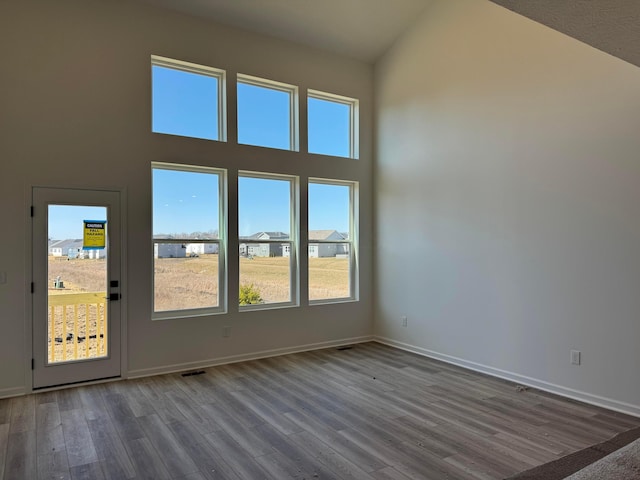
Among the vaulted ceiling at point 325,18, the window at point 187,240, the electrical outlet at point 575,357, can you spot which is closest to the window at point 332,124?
the vaulted ceiling at point 325,18

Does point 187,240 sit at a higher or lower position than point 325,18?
lower

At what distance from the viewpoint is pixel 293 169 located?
5734mm

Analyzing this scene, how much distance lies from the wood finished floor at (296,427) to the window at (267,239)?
3.90 feet

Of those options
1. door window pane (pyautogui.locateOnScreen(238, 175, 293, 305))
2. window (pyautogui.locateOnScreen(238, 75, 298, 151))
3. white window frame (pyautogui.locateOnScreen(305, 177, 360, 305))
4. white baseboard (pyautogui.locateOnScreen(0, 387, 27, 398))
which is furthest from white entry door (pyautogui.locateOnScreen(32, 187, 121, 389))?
white window frame (pyautogui.locateOnScreen(305, 177, 360, 305))

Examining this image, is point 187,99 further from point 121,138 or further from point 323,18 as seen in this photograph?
point 323,18

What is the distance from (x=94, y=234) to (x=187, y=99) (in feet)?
6.32

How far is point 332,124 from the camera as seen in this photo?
6215mm

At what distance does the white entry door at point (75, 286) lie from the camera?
4250 mm

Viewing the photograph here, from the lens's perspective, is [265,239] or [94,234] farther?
[265,239]

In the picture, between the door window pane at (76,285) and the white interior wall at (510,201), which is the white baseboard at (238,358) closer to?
the door window pane at (76,285)

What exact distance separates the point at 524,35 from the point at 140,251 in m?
4.67

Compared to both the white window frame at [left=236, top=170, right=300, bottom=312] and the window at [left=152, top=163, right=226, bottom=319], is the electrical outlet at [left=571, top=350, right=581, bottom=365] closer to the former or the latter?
the white window frame at [left=236, top=170, right=300, bottom=312]

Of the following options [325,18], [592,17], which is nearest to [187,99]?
[325,18]

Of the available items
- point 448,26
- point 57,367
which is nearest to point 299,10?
point 448,26
